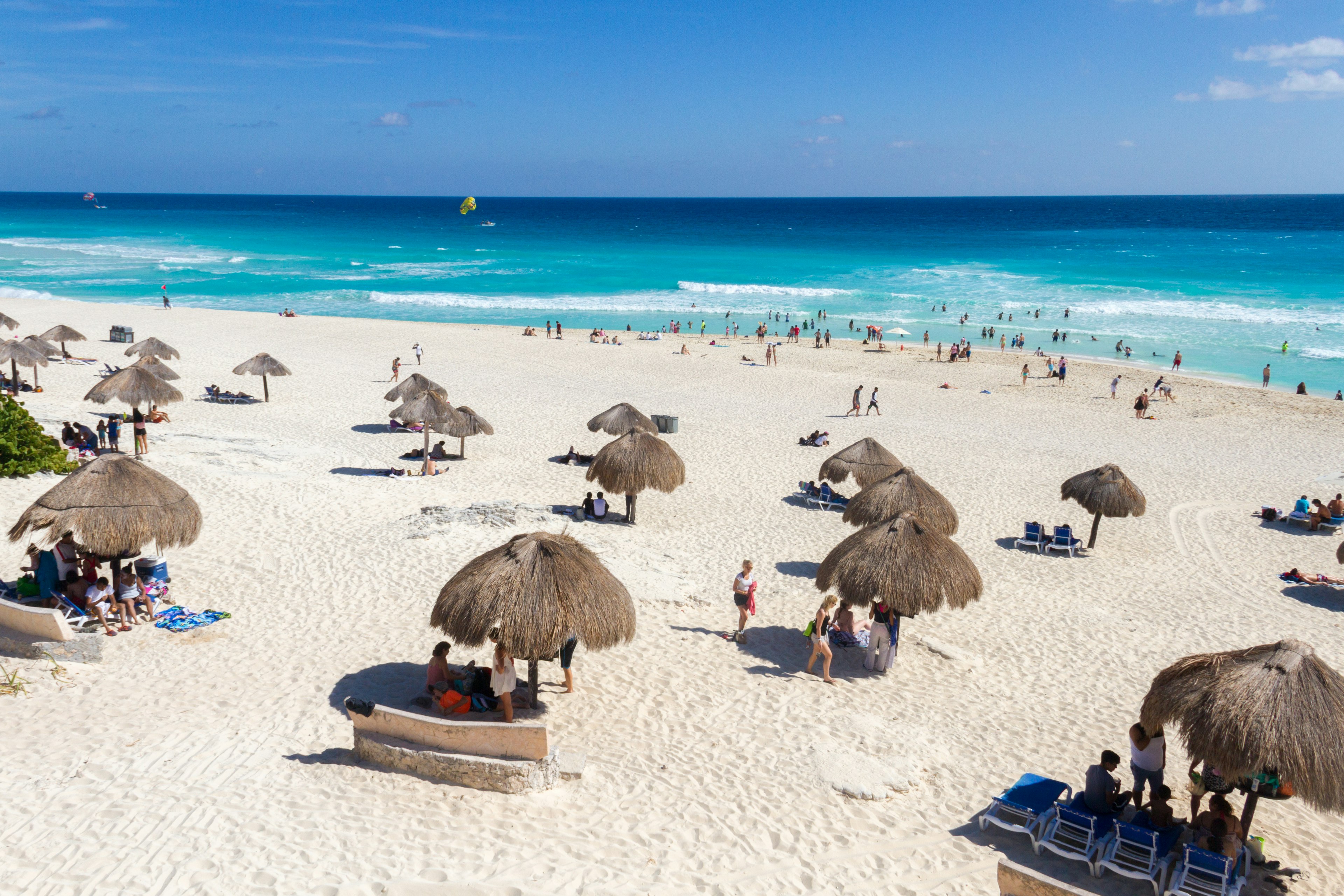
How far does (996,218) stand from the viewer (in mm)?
155875

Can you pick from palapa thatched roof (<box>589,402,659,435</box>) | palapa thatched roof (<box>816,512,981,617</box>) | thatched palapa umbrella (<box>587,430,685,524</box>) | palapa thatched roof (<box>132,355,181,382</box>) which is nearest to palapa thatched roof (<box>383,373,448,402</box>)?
palapa thatched roof (<box>589,402,659,435</box>)

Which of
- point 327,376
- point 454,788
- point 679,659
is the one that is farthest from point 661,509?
point 327,376

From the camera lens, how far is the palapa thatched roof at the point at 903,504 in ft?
42.9

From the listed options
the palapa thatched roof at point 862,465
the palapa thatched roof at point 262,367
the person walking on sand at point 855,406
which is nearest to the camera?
the palapa thatched roof at point 862,465

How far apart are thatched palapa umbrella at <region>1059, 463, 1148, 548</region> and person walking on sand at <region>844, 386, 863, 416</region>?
980cm

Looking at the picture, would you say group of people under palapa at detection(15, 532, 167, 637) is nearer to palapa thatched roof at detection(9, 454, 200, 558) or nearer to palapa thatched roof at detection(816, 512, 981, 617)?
palapa thatched roof at detection(9, 454, 200, 558)

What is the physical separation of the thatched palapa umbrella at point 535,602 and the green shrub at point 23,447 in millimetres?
9701

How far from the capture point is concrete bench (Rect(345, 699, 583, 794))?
7.00m

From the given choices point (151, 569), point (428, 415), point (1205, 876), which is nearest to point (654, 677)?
point (1205, 876)

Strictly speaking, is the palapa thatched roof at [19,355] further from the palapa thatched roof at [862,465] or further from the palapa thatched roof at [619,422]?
the palapa thatched roof at [862,465]

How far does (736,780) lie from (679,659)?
7.96ft

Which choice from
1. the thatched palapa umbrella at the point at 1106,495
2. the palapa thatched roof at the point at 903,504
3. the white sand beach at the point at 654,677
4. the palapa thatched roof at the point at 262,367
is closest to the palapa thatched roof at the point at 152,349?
the white sand beach at the point at 654,677

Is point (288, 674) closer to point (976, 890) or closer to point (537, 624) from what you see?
point (537, 624)

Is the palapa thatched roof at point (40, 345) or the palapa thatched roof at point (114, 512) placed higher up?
the palapa thatched roof at point (40, 345)
